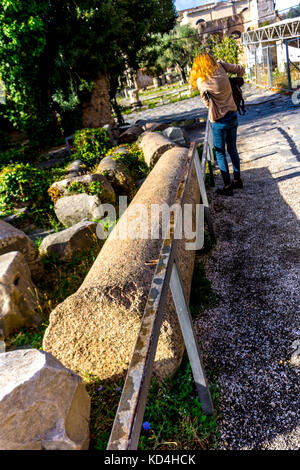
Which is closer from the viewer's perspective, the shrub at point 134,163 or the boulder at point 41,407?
the boulder at point 41,407

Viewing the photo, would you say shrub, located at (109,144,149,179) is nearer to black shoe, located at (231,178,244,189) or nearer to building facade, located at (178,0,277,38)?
black shoe, located at (231,178,244,189)

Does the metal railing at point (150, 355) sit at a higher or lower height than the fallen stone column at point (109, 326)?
higher

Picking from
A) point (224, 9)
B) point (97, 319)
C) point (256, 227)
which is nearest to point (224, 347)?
point (97, 319)

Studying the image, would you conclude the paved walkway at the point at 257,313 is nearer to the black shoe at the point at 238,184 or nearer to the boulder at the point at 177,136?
the black shoe at the point at 238,184

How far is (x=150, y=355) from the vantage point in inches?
50.3

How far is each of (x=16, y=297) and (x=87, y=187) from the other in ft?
9.81

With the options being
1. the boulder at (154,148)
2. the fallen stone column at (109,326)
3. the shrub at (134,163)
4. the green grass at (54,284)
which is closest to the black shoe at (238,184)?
the boulder at (154,148)

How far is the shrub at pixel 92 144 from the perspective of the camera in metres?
9.95

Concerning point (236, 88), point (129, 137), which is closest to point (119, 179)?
point (236, 88)

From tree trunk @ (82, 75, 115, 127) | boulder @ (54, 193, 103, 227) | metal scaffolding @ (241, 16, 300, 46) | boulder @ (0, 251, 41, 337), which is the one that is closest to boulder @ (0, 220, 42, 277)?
boulder @ (0, 251, 41, 337)

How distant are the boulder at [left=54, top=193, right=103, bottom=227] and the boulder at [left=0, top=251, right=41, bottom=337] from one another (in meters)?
2.13

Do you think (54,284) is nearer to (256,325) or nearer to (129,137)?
(256,325)

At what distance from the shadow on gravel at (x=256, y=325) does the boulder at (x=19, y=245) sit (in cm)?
236

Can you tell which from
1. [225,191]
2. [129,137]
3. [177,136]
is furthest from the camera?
[129,137]
